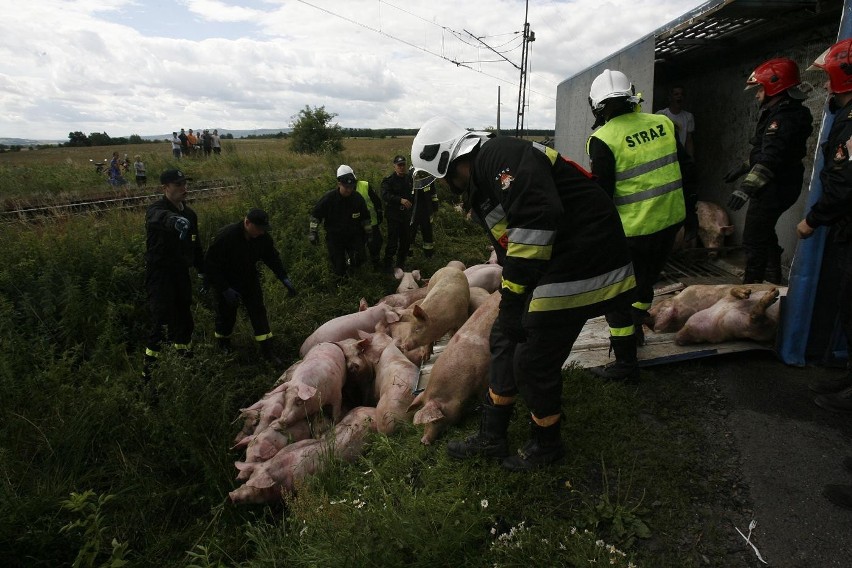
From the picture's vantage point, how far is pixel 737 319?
389cm

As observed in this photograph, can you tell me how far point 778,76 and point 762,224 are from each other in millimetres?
1172

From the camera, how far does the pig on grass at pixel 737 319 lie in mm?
3773

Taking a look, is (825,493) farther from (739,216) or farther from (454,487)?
(739,216)

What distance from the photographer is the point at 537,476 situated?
2.82m

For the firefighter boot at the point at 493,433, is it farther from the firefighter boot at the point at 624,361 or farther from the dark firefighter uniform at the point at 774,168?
the dark firefighter uniform at the point at 774,168

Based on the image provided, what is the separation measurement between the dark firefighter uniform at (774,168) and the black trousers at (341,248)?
505cm

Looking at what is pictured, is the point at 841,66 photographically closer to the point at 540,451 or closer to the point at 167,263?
the point at 540,451

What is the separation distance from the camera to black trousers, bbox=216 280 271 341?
17.8ft

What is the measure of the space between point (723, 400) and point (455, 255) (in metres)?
6.08

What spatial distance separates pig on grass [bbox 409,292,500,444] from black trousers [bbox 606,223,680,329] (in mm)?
951

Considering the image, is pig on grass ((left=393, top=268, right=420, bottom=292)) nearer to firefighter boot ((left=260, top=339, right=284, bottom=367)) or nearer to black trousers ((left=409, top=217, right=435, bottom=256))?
black trousers ((left=409, top=217, right=435, bottom=256))

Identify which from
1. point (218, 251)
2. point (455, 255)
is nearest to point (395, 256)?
point (455, 255)

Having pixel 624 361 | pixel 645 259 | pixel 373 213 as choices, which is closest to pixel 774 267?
pixel 645 259

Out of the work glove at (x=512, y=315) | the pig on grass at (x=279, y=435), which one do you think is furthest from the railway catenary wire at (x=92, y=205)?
the work glove at (x=512, y=315)
